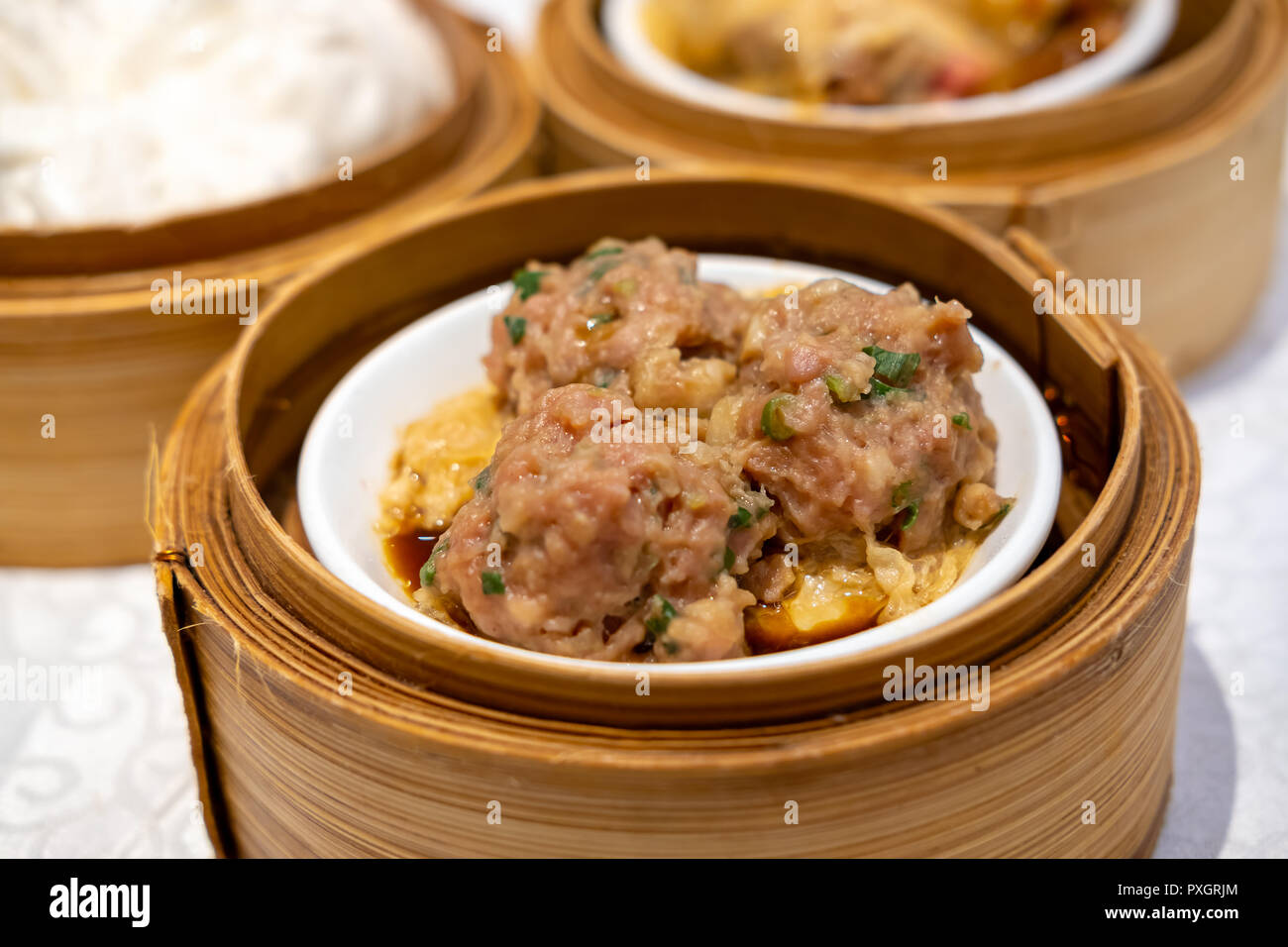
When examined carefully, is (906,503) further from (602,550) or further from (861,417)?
(602,550)

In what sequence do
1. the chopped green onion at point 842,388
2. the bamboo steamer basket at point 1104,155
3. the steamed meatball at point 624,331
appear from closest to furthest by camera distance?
the chopped green onion at point 842,388, the steamed meatball at point 624,331, the bamboo steamer basket at point 1104,155

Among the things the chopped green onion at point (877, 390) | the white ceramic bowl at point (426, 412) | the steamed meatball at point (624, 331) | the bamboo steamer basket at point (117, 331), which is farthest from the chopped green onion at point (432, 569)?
the bamboo steamer basket at point (117, 331)

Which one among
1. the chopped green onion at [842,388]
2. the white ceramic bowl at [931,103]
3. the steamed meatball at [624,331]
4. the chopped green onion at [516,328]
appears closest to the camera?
the chopped green onion at [842,388]

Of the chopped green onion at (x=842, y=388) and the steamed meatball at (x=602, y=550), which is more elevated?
the chopped green onion at (x=842, y=388)

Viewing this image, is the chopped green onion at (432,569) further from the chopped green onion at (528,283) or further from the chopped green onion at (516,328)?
the chopped green onion at (528,283)

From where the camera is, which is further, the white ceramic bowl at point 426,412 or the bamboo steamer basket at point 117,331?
the bamboo steamer basket at point 117,331

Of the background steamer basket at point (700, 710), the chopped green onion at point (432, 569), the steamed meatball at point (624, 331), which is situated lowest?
the background steamer basket at point (700, 710)

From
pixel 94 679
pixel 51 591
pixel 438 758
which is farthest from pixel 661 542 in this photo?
pixel 51 591
